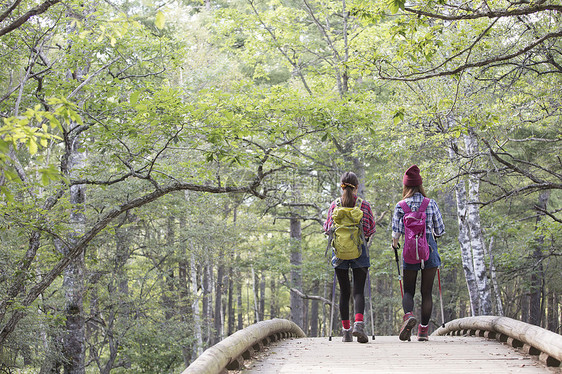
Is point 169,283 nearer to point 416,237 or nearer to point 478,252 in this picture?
point 478,252

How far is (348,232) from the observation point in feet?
20.7

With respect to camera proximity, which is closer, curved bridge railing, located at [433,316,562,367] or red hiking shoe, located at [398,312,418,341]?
curved bridge railing, located at [433,316,562,367]

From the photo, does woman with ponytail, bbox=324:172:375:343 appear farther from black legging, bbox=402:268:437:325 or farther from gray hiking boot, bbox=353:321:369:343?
black legging, bbox=402:268:437:325

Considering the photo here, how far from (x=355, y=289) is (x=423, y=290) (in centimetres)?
89

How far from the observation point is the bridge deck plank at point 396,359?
4270 millimetres

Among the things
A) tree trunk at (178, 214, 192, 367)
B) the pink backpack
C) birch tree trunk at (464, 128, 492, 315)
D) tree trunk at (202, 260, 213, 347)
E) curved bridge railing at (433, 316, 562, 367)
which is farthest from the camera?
tree trunk at (202, 260, 213, 347)

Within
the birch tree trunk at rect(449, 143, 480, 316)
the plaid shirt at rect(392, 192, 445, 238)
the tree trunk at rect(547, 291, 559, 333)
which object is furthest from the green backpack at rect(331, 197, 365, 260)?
the tree trunk at rect(547, 291, 559, 333)

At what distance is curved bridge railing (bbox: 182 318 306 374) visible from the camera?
355cm

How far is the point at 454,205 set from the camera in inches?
870

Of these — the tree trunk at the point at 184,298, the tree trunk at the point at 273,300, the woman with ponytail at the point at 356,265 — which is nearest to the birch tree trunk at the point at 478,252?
the woman with ponytail at the point at 356,265

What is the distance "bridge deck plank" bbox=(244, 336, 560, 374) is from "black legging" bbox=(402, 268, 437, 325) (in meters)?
0.59

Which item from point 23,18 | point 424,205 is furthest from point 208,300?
point 23,18

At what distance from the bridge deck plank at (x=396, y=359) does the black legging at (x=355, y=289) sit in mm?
532

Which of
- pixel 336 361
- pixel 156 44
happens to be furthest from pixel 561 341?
pixel 156 44
